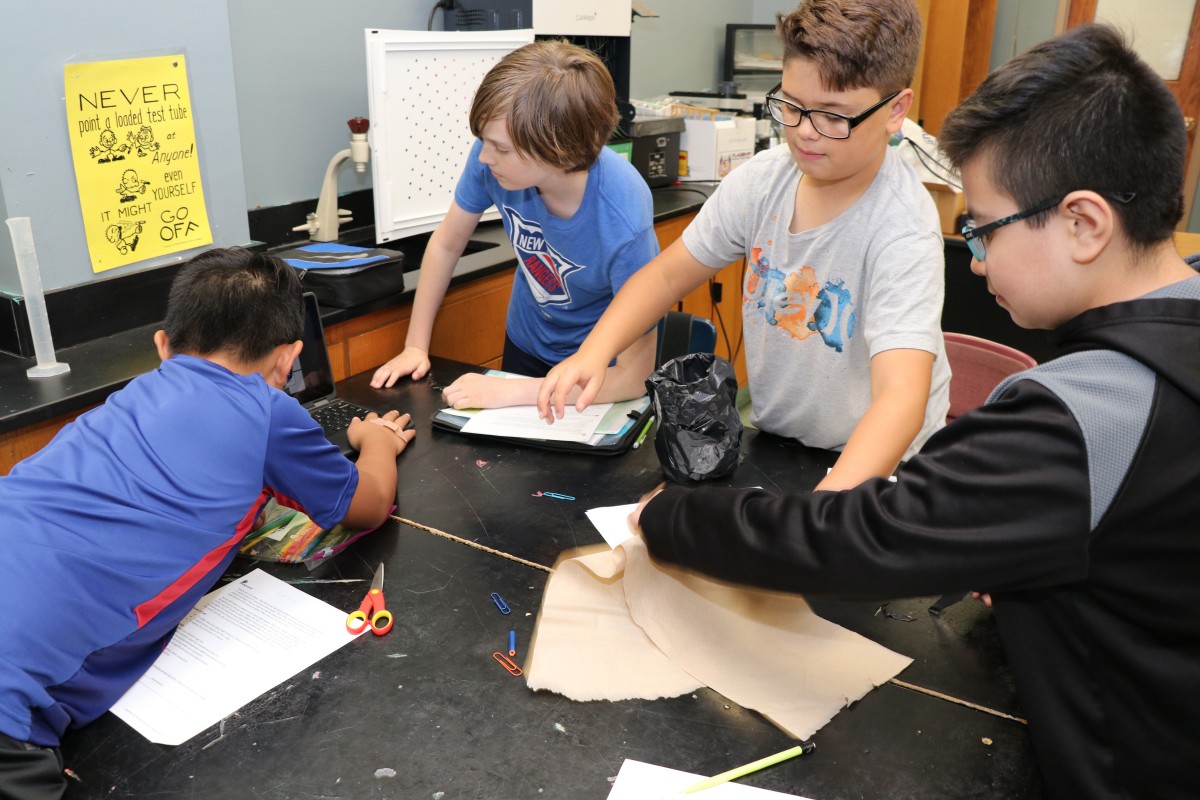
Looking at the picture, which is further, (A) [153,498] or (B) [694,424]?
(B) [694,424]

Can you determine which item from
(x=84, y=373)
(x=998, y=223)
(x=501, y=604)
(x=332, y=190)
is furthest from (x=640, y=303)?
(x=332, y=190)

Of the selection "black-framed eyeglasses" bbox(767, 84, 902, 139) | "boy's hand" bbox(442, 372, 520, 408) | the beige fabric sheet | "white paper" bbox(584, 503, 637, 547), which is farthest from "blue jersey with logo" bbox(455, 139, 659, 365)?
the beige fabric sheet

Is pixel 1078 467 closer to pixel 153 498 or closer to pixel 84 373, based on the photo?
pixel 153 498

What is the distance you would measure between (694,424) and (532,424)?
1.04 feet

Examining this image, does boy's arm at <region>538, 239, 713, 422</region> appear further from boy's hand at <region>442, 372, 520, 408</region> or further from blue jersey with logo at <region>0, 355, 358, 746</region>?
blue jersey with logo at <region>0, 355, 358, 746</region>

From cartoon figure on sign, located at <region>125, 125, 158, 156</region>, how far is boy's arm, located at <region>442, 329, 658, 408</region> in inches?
28.8

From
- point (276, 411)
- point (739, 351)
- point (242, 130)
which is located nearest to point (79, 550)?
point (276, 411)

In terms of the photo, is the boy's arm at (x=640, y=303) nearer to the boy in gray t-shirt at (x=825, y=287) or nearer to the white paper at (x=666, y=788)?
the boy in gray t-shirt at (x=825, y=287)

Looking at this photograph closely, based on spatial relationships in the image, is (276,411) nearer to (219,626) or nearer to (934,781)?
(219,626)

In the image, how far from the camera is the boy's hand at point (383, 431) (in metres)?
1.45

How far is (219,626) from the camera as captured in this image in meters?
1.05

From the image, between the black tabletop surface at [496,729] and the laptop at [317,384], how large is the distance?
0.45m

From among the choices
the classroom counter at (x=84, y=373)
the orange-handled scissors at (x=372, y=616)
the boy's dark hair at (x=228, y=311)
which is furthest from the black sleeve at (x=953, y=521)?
the classroom counter at (x=84, y=373)

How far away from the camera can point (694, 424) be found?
1.36 meters
